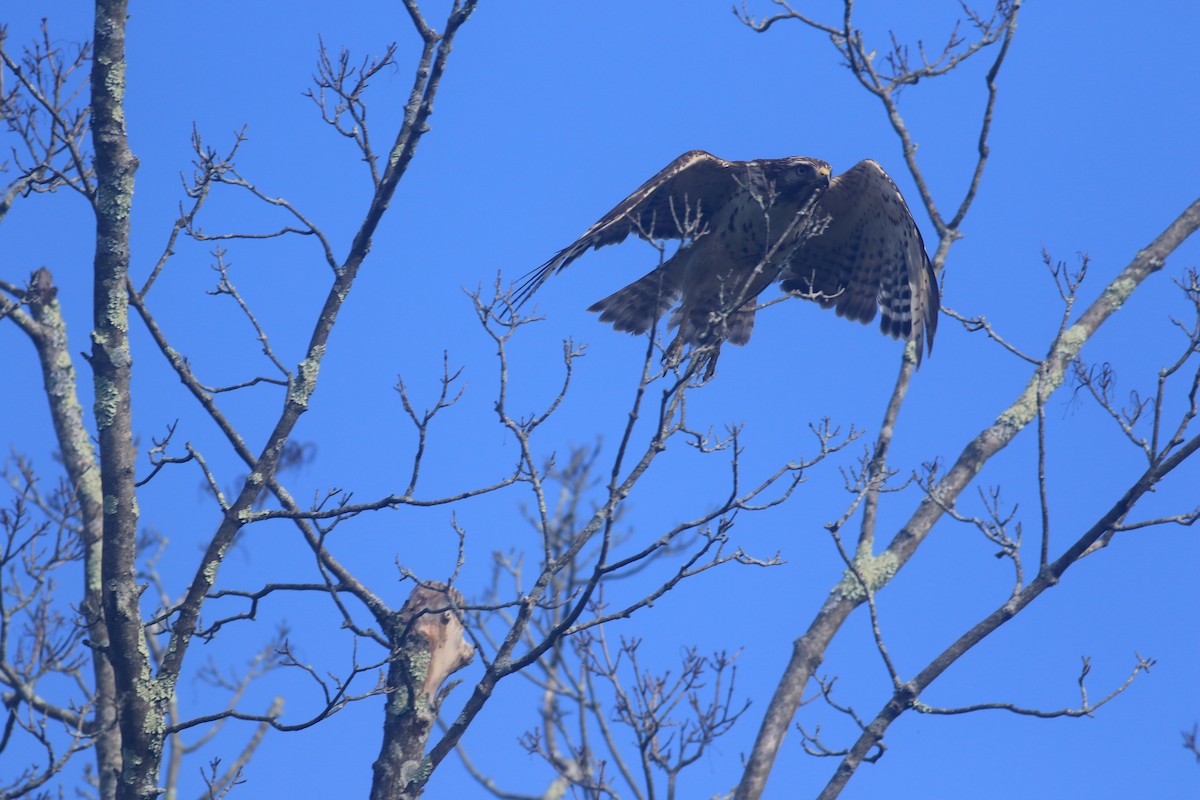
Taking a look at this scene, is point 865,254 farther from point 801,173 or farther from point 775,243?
point 775,243

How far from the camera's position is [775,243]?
6449mm

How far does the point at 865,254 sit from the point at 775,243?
5.48 feet

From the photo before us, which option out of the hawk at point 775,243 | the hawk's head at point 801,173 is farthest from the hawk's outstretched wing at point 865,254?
the hawk's head at point 801,173

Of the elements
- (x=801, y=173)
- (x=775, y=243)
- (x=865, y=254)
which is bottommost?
(x=775, y=243)

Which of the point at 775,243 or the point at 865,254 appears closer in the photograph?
the point at 775,243

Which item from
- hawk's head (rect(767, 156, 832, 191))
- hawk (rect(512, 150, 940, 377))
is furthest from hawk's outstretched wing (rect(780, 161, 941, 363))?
hawk's head (rect(767, 156, 832, 191))

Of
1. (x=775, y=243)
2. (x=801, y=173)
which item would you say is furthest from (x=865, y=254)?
(x=775, y=243)

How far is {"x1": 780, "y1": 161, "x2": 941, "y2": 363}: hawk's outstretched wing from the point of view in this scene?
24.0 feet

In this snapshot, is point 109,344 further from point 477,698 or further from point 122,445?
point 477,698

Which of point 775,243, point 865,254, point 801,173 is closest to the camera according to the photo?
point 775,243

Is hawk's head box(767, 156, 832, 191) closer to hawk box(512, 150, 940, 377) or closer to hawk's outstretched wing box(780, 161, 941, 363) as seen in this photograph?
hawk box(512, 150, 940, 377)

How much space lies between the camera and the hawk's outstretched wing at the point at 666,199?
231 inches

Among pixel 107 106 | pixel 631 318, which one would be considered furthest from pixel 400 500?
pixel 631 318

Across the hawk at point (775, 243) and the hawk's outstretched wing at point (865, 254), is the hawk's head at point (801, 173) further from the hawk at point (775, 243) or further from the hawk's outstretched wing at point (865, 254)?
the hawk's outstretched wing at point (865, 254)
